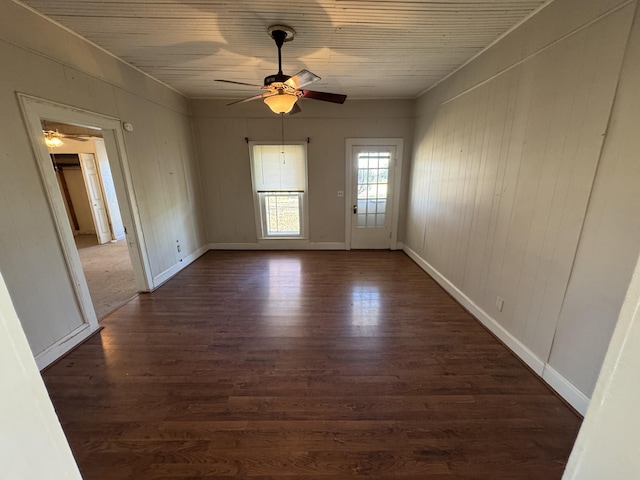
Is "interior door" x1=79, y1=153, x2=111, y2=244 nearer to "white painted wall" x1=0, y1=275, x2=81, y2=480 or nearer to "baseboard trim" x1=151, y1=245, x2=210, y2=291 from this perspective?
"baseboard trim" x1=151, y1=245, x2=210, y2=291

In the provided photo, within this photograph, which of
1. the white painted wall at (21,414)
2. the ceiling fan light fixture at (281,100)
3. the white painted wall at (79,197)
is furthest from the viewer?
the white painted wall at (79,197)

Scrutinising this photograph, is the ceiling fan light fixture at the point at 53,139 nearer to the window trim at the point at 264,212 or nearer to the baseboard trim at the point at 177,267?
the baseboard trim at the point at 177,267

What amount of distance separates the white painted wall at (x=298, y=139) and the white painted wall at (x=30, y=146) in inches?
49.3

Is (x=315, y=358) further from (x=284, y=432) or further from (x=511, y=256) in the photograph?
(x=511, y=256)

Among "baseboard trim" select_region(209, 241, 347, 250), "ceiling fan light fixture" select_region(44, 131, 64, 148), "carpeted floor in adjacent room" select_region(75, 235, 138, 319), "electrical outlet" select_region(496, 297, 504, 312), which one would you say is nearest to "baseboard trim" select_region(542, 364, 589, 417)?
"electrical outlet" select_region(496, 297, 504, 312)

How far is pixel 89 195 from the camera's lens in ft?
18.8

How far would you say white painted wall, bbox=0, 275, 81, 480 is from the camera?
0.44 meters

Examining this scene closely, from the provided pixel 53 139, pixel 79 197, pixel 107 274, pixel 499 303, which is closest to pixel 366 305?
pixel 499 303

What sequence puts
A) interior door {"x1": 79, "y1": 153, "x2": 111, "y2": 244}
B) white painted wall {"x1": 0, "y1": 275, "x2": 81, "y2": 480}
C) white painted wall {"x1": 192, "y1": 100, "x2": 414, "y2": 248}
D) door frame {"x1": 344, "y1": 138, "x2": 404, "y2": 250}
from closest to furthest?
white painted wall {"x1": 0, "y1": 275, "x2": 81, "y2": 480} < white painted wall {"x1": 192, "y1": 100, "x2": 414, "y2": 248} < door frame {"x1": 344, "y1": 138, "x2": 404, "y2": 250} < interior door {"x1": 79, "y1": 153, "x2": 111, "y2": 244}

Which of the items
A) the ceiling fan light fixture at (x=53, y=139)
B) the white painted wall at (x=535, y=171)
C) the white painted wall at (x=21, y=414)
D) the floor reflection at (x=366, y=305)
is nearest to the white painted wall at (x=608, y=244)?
the white painted wall at (x=535, y=171)

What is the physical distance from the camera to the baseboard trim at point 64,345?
6.91 feet

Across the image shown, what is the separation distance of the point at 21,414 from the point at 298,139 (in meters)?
4.67

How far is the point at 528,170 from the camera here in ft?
6.89

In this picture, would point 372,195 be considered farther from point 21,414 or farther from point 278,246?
point 21,414
